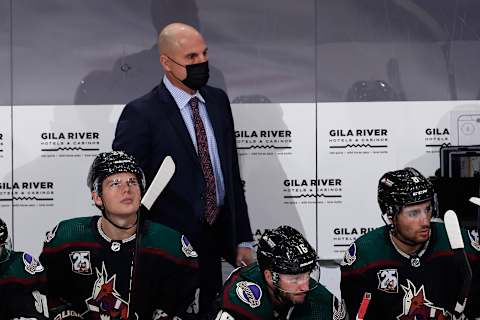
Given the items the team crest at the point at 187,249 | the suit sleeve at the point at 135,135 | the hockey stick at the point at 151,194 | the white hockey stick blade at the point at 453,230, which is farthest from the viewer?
the suit sleeve at the point at 135,135

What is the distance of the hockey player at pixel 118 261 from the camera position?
14.8 ft

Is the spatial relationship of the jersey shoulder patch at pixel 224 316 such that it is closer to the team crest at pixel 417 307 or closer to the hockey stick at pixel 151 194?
the hockey stick at pixel 151 194

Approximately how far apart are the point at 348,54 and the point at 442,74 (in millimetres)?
522

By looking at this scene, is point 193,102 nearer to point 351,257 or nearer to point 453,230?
point 351,257

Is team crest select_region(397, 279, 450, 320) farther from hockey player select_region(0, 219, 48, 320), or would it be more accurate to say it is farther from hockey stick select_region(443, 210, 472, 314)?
hockey player select_region(0, 219, 48, 320)

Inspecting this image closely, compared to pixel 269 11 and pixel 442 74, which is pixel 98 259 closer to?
pixel 269 11

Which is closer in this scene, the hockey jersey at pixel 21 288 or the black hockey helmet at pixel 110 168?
the hockey jersey at pixel 21 288

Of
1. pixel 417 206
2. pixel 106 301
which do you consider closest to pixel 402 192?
pixel 417 206

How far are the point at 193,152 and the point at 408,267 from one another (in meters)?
1.22

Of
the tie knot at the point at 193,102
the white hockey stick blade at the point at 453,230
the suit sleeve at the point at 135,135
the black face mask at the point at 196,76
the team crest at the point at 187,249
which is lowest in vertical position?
the team crest at the point at 187,249

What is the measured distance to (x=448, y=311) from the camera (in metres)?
4.47

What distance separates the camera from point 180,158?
5223mm

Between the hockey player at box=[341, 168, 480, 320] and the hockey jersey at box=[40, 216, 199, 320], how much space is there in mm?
661

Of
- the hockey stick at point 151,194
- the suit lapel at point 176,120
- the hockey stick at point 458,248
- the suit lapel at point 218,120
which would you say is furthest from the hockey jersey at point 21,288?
the hockey stick at point 458,248
